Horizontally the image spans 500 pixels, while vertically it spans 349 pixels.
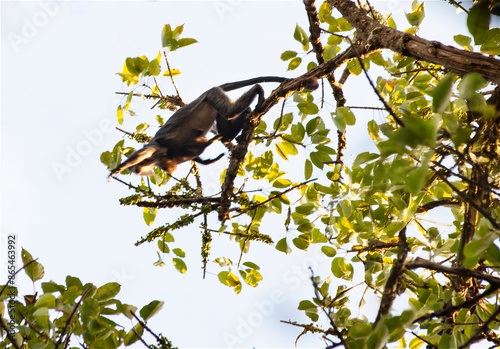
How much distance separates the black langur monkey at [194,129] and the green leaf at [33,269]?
0.94 m

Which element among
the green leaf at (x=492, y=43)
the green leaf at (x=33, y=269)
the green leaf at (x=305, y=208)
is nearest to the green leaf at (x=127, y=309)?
the green leaf at (x=33, y=269)

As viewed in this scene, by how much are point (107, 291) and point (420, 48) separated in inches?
63.6

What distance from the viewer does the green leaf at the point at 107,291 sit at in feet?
5.54

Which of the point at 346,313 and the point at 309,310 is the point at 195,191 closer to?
the point at 309,310

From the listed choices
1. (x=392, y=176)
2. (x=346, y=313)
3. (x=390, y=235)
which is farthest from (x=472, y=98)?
(x=346, y=313)

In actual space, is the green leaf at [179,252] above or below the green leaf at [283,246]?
below

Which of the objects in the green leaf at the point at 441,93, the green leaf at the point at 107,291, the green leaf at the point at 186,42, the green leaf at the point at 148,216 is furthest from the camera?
the green leaf at the point at 148,216

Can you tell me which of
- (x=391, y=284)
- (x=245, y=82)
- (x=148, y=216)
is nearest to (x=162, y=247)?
(x=148, y=216)

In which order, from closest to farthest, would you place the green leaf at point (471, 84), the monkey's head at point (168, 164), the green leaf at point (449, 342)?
the green leaf at point (471, 84), the green leaf at point (449, 342), the monkey's head at point (168, 164)

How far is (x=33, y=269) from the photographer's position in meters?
1.79

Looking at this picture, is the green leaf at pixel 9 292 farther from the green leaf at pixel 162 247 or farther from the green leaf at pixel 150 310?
the green leaf at pixel 162 247

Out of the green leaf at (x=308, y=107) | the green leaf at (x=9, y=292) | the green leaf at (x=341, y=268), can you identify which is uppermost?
the green leaf at (x=308, y=107)

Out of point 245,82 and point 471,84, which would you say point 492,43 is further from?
point 245,82

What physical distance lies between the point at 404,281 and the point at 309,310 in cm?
56
